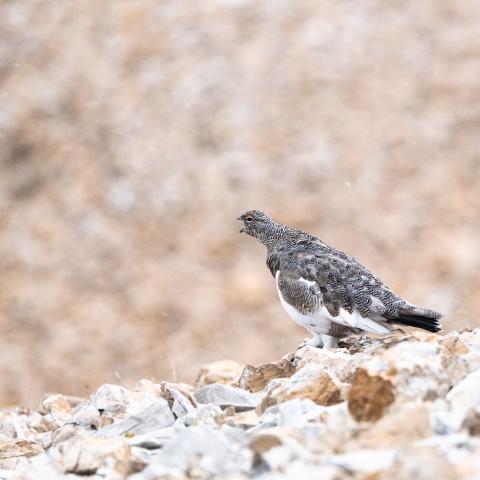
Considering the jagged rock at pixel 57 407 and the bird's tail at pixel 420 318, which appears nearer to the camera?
the bird's tail at pixel 420 318

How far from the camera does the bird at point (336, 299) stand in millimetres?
7742

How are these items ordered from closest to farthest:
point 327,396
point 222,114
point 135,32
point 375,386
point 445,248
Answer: point 375,386 < point 327,396 < point 445,248 < point 222,114 < point 135,32

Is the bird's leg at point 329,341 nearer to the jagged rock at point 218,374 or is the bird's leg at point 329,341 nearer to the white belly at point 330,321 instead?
the white belly at point 330,321

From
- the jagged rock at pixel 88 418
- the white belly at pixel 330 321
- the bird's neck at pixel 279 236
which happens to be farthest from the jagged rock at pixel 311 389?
the bird's neck at pixel 279 236

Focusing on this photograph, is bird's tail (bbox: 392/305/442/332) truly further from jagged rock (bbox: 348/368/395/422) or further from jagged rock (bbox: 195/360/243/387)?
jagged rock (bbox: 348/368/395/422)

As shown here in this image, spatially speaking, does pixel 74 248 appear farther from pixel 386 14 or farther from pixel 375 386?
pixel 375 386

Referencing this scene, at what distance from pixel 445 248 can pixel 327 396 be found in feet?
35.2

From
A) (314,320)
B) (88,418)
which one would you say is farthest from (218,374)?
(88,418)

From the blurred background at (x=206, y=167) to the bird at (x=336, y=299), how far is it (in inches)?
269

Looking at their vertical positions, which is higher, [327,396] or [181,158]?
[181,158]

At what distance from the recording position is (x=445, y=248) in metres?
16.0

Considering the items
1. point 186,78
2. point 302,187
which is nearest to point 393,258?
point 302,187

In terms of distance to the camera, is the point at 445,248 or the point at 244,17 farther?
the point at 244,17

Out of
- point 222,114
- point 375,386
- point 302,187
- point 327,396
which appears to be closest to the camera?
point 375,386
